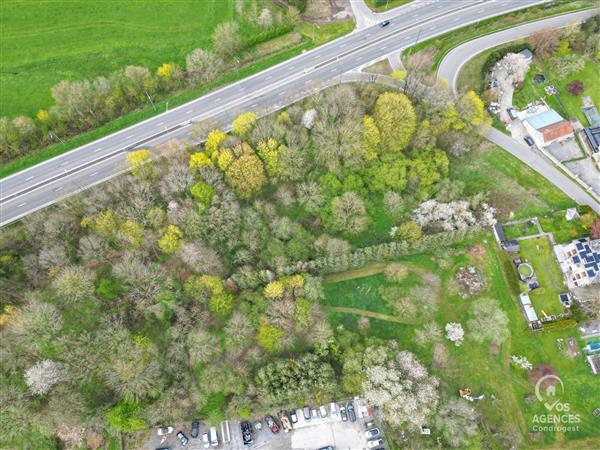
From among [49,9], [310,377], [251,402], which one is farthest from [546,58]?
[49,9]

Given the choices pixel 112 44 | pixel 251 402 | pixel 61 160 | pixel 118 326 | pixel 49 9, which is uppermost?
pixel 49 9

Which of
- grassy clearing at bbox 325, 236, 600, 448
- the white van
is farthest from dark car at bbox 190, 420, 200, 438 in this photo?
grassy clearing at bbox 325, 236, 600, 448

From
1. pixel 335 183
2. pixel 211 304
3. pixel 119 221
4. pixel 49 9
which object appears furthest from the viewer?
pixel 49 9

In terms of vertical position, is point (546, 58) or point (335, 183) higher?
point (546, 58)

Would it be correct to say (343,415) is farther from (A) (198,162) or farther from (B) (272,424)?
(A) (198,162)

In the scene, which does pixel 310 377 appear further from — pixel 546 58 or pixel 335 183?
pixel 546 58

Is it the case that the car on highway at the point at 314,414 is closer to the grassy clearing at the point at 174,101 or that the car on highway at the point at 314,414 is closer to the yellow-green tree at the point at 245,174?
the yellow-green tree at the point at 245,174

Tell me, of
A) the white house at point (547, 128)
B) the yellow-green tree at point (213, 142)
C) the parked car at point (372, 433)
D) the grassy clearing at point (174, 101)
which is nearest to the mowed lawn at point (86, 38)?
the grassy clearing at point (174, 101)

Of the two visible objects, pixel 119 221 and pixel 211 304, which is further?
pixel 119 221
